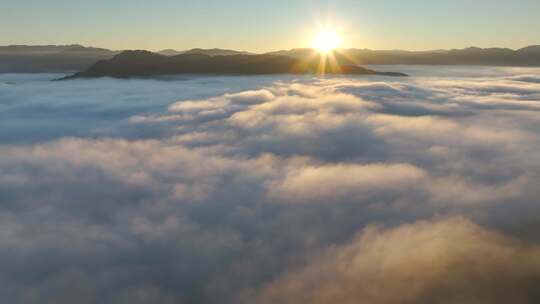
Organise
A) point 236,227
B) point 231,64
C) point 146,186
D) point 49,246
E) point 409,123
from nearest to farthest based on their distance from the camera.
→ 1. point 49,246
2. point 236,227
3. point 146,186
4. point 409,123
5. point 231,64

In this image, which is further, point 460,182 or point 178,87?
point 178,87

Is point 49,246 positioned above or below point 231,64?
below

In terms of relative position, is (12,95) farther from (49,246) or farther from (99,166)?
(49,246)

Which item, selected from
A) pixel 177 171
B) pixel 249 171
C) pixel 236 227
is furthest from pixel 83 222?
pixel 249 171

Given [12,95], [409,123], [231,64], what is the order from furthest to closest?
[231,64], [12,95], [409,123]

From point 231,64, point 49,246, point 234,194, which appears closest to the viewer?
point 49,246

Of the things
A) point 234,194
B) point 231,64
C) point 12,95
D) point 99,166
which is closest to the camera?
point 234,194

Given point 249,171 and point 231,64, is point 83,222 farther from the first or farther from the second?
point 231,64

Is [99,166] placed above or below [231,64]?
below

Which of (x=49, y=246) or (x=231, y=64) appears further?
(x=231, y=64)

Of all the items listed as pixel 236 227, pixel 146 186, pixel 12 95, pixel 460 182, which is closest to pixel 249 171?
pixel 146 186
